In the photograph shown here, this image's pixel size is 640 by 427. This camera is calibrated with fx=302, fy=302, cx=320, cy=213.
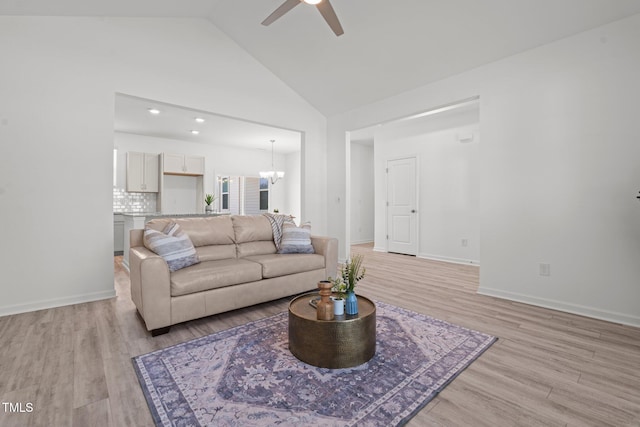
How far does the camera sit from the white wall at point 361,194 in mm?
8492

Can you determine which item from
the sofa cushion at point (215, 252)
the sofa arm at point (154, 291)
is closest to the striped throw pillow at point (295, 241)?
the sofa cushion at point (215, 252)

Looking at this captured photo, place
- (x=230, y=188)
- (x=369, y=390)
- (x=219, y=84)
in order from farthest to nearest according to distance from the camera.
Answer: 1. (x=230, y=188)
2. (x=219, y=84)
3. (x=369, y=390)

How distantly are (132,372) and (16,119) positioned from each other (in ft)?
9.67

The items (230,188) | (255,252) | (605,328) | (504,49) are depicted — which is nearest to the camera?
(605,328)

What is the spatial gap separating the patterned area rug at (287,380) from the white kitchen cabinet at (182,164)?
579 cm

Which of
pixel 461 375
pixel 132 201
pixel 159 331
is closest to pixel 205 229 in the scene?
pixel 159 331

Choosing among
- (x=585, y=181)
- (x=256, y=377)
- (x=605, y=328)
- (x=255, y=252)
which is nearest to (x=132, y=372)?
(x=256, y=377)

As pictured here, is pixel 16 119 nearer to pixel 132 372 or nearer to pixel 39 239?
pixel 39 239

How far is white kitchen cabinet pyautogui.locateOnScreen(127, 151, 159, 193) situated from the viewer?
686 centimetres

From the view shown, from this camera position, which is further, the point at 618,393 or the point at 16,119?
the point at 16,119

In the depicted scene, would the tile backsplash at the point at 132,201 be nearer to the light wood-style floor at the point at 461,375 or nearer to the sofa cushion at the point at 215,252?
the light wood-style floor at the point at 461,375

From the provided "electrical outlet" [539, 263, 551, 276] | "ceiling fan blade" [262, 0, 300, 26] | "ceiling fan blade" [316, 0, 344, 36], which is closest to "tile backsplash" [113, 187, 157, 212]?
"ceiling fan blade" [262, 0, 300, 26]

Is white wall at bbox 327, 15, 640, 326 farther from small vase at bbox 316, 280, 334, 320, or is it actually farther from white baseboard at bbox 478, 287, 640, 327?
small vase at bbox 316, 280, 334, 320

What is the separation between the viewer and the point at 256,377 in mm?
1902
